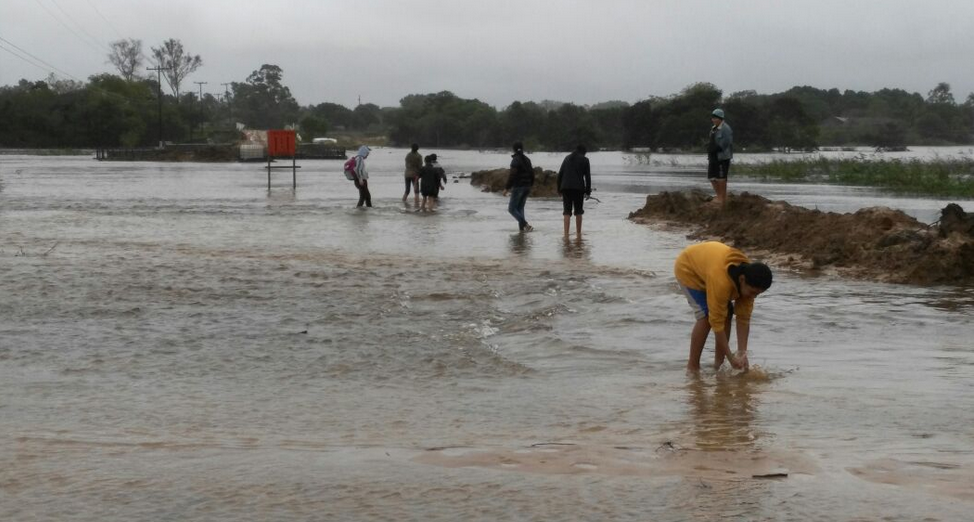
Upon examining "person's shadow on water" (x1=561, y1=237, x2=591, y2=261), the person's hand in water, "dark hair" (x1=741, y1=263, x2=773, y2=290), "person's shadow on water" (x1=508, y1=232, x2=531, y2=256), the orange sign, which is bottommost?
"person's shadow on water" (x1=508, y1=232, x2=531, y2=256)

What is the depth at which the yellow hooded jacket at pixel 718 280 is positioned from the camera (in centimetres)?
793

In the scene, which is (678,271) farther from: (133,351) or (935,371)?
(133,351)

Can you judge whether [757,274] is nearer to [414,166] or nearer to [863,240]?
[863,240]

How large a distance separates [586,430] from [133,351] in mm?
4582

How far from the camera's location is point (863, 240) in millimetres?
15609

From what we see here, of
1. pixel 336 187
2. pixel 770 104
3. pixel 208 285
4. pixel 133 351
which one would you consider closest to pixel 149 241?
pixel 208 285

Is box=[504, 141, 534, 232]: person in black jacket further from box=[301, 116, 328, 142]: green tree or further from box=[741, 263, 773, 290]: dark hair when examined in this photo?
box=[301, 116, 328, 142]: green tree

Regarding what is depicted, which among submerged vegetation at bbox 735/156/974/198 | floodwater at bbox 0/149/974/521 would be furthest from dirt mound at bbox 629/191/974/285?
submerged vegetation at bbox 735/156/974/198

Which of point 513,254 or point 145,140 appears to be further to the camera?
point 145,140

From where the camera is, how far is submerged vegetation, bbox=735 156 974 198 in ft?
128

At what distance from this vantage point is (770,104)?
111812mm

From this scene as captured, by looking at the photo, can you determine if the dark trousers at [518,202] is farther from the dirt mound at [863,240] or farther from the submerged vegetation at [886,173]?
the submerged vegetation at [886,173]

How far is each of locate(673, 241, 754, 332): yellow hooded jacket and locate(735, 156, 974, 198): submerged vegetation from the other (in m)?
30.7

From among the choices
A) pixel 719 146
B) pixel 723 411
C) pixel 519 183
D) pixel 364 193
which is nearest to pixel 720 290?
pixel 723 411
